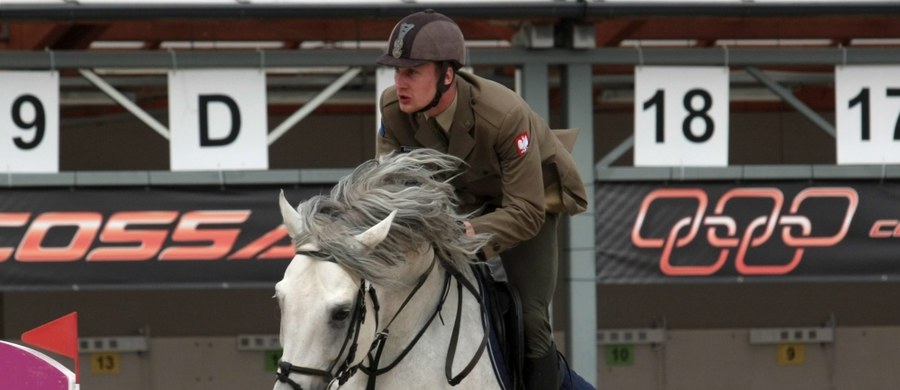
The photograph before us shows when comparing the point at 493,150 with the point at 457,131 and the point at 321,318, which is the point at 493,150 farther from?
the point at 321,318

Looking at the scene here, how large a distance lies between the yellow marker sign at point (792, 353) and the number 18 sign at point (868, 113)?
157 inches

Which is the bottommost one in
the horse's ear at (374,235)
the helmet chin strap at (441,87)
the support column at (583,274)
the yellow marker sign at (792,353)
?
the yellow marker sign at (792,353)

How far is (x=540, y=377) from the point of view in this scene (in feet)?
13.7

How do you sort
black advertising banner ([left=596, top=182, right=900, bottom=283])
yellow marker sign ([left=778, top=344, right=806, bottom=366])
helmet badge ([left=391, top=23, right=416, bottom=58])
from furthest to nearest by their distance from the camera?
1. yellow marker sign ([left=778, top=344, right=806, bottom=366])
2. black advertising banner ([left=596, top=182, right=900, bottom=283])
3. helmet badge ([left=391, top=23, right=416, bottom=58])

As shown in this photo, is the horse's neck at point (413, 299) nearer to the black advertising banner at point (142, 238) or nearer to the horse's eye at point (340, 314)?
the horse's eye at point (340, 314)

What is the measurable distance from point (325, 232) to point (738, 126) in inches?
395

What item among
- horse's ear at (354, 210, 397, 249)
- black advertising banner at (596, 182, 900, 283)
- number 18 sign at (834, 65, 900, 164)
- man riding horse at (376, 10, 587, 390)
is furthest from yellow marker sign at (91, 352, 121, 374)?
horse's ear at (354, 210, 397, 249)

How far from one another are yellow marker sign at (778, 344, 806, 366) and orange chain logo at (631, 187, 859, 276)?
3853 mm

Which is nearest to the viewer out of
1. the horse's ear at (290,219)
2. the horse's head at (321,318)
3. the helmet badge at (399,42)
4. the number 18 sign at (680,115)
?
the horse's head at (321,318)

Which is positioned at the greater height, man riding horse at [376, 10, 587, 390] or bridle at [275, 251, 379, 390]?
man riding horse at [376, 10, 587, 390]

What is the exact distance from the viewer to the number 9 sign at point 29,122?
8641 mm

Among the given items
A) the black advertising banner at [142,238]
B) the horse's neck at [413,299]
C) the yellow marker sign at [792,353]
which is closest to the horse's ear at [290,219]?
the horse's neck at [413,299]

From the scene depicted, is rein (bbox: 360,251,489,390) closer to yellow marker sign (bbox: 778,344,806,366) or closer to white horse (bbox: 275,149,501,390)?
white horse (bbox: 275,149,501,390)

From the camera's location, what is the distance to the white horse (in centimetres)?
335
